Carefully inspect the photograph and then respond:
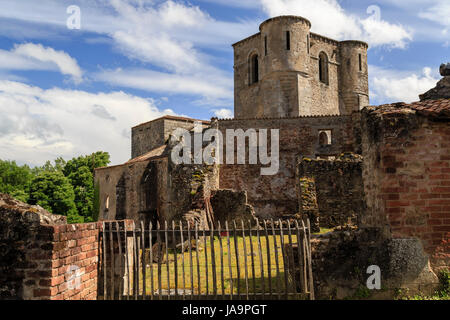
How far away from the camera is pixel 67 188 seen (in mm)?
42125

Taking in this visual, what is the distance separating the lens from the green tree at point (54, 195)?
135 feet

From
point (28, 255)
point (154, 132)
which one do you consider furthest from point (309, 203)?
point (154, 132)

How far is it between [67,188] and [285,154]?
27.2 m

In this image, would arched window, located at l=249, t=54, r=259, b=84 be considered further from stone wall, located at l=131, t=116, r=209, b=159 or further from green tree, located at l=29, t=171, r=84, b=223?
green tree, located at l=29, t=171, r=84, b=223

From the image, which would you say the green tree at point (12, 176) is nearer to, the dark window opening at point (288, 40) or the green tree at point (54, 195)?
the green tree at point (54, 195)

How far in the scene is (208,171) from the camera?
64.5 ft

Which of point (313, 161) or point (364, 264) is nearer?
point (364, 264)

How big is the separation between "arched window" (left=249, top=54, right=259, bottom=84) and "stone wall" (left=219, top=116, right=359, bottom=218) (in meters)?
13.1

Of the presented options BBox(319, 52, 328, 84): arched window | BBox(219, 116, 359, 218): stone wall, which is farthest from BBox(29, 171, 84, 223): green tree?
BBox(319, 52, 328, 84): arched window

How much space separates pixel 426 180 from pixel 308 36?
1164 inches

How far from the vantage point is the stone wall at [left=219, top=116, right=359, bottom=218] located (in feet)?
76.4

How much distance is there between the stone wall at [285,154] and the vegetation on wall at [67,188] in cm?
1823

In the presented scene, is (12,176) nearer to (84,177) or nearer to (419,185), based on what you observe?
(84,177)
